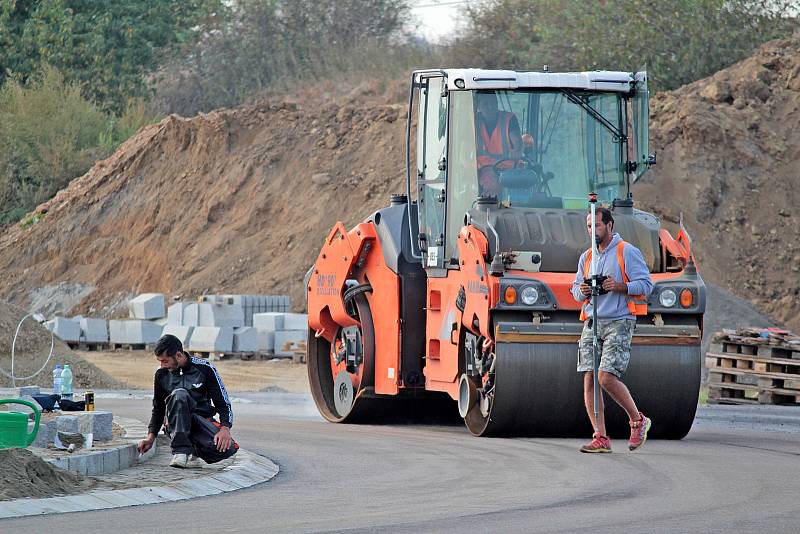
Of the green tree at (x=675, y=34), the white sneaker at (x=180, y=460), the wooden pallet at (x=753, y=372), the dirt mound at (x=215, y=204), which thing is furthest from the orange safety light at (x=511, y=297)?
the green tree at (x=675, y=34)

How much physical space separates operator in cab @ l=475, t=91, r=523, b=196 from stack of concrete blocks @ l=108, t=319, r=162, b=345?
2101cm

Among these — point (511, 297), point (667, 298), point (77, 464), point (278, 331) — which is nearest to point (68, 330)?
point (278, 331)

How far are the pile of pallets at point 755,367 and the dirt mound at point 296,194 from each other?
36.4ft

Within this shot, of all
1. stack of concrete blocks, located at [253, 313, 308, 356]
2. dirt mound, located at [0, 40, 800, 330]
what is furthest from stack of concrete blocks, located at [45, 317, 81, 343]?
dirt mound, located at [0, 40, 800, 330]

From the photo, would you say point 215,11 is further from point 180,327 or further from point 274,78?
point 180,327

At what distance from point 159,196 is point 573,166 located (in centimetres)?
3169

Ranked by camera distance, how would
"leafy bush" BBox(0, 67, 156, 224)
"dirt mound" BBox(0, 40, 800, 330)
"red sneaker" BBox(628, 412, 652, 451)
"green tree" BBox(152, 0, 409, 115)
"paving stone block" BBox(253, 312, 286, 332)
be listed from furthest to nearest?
"green tree" BBox(152, 0, 409, 115)
"leafy bush" BBox(0, 67, 156, 224)
"dirt mound" BBox(0, 40, 800, 330)
"paving stone block" BBox(253, 312, 286, 332)
"red sneaker" BBox(628, 412, 652, 451)

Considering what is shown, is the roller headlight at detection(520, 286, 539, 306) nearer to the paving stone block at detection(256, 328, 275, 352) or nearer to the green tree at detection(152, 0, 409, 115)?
the paving stone block at detection(256, 328, 275, 352)

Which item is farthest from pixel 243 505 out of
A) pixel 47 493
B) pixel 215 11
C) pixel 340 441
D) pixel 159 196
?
pixel 215 11

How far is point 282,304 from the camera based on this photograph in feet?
116

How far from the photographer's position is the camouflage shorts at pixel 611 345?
470 inches

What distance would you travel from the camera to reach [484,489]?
994 centimetres

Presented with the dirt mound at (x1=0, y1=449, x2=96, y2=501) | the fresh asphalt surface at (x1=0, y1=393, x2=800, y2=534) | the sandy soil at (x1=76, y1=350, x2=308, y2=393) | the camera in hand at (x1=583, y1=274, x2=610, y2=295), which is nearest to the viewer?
the fresh asphalt surface at (x1=0, y1=393, x2=800, y2=534)

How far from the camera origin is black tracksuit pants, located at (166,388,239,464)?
10.6 m
